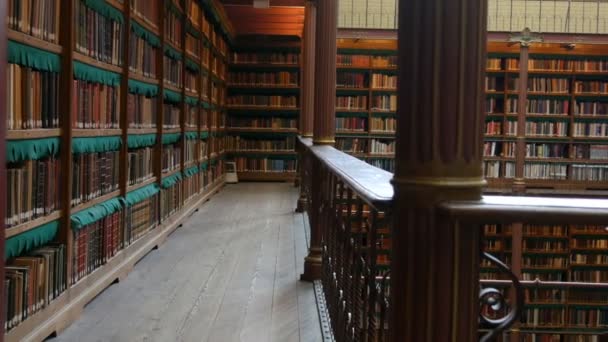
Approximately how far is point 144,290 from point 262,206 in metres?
3.81

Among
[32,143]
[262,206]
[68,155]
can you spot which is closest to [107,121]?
[68,155]

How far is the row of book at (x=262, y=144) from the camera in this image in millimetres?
10875

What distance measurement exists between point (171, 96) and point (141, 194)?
1.38 metres

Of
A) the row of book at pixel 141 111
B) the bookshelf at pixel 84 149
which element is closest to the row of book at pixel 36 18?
the bookshelf at pixel 84 149

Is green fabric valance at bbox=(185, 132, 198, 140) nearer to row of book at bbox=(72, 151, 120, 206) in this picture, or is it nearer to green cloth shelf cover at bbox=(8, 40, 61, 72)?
row of book at bbox=(72, 151, 120, 206)

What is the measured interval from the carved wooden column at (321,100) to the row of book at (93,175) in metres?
1.14

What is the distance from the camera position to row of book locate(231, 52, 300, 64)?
11.0 metres

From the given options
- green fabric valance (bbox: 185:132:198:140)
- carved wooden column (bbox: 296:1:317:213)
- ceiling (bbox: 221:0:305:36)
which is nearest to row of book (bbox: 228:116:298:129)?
ceiling (bbox: 221:0:305:36)

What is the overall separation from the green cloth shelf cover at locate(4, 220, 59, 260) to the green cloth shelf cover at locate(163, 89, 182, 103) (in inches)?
99.6

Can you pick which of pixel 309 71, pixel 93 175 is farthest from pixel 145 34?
pixel 309 71

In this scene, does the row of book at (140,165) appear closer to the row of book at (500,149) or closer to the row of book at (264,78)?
the row of book at (264,78)

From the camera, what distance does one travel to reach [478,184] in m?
1.31

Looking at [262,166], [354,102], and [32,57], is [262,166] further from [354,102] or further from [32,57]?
[32,57]

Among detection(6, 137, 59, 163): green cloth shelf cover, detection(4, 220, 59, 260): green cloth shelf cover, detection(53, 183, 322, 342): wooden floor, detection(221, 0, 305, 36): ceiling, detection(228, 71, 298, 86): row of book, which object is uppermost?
detection(221, 0, 305, 36): ceiling
